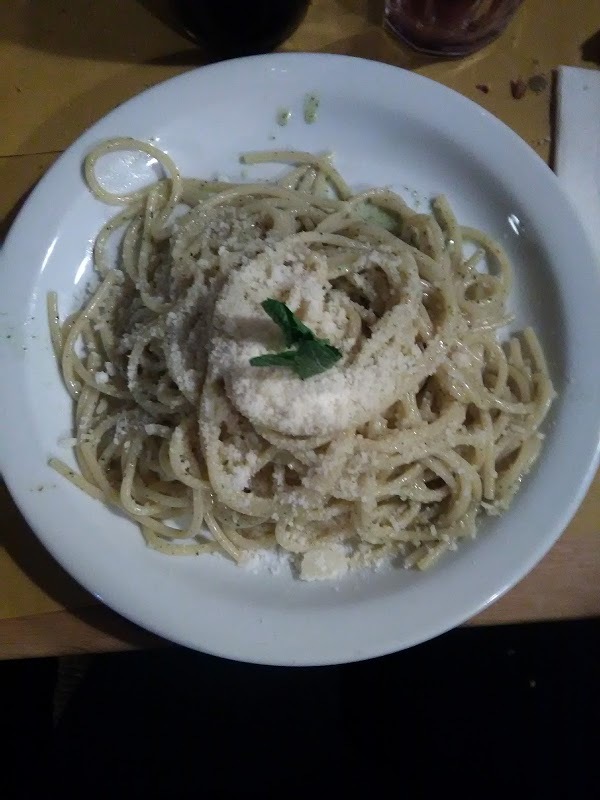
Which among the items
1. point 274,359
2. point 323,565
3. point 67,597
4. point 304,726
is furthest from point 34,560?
point 304,726

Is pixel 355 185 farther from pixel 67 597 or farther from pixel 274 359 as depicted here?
pixel 67 597

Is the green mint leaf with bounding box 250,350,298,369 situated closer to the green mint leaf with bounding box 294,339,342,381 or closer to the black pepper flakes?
the green mint leaf with bounding box 294,339,342,381

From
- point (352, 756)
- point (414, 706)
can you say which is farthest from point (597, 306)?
point (352, 756)

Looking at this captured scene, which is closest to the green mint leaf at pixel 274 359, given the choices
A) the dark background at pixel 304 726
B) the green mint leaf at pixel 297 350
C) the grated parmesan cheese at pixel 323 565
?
the green mint leaf at pixel 297 350

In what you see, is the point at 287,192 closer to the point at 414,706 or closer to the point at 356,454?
the point at 356,454

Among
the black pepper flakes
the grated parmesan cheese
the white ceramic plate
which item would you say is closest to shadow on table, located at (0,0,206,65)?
the white ceramic plate

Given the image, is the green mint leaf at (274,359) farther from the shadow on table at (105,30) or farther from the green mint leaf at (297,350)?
the shadow on table at (105,30)
